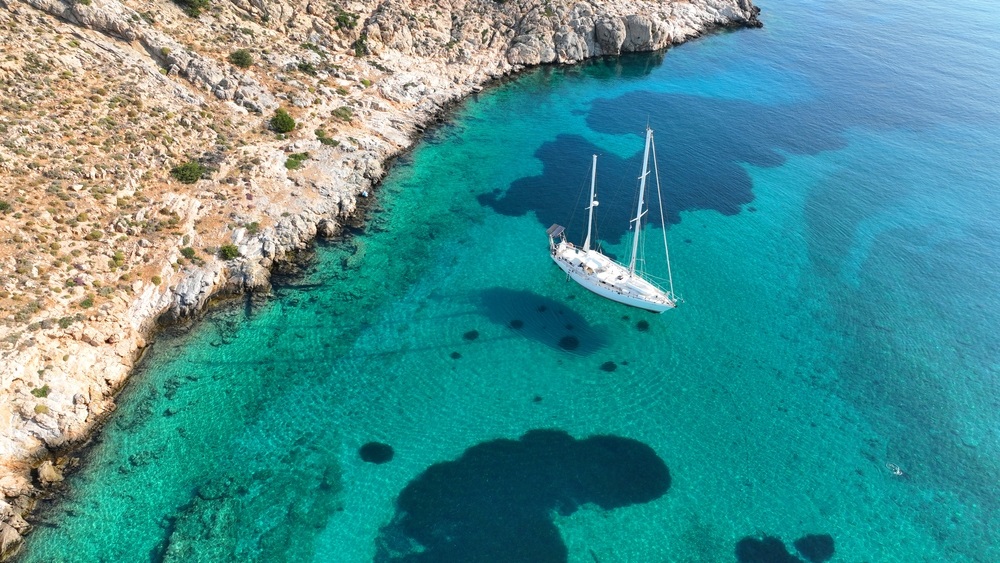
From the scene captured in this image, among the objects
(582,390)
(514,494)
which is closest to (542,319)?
(582,390)

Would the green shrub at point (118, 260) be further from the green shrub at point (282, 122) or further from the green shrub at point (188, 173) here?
the green shrub at point (282, 122)

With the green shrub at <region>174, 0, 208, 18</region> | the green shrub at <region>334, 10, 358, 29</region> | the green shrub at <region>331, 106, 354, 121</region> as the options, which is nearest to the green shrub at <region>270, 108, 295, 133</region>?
the green shrub at <region>331, 106, 354, 121</region>

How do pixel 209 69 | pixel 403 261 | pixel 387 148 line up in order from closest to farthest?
1. pixel 403 261
2. pixel 209 69
3. pixel 387 148

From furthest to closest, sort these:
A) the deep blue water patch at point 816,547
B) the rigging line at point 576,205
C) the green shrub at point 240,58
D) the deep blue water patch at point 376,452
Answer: the green shrub at point 240,58
the rigging line at point 576,205
the deep blue water patch at point 376,452
the deep blue water patch at point 816,547

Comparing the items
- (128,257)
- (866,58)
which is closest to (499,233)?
(128,257)

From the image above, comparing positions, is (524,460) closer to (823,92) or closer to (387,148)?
(387,148)

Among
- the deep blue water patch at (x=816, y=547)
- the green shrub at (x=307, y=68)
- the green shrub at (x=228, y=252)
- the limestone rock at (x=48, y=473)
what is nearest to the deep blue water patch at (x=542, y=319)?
the deep blue water patch at (x=816, y=547)
